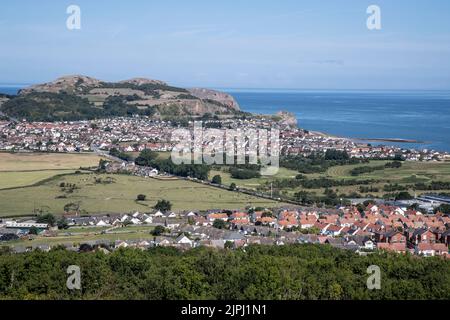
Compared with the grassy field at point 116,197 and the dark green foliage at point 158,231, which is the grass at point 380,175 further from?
the dark green foliage at point 158,231

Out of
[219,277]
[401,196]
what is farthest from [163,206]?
[219,277]

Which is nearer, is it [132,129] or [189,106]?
[132,129]

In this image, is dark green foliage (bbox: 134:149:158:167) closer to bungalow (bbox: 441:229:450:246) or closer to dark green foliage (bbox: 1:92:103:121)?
bungalow (bbox: 441:229:450:246)

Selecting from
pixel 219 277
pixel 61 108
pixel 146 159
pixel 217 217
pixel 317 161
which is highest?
pixel 61 108

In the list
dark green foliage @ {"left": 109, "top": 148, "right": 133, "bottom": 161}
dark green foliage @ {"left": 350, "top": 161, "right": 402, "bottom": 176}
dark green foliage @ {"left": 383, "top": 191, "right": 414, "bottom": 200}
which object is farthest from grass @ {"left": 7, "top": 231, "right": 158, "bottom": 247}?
dark green foliage @ {"left": 109, "top": 148, "right": 133, "bottom": 161}

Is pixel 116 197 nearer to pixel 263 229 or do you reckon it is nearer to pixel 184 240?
pixel 263 229
